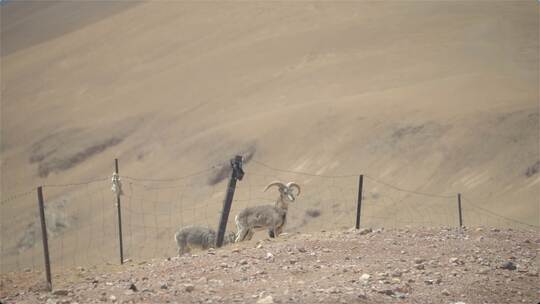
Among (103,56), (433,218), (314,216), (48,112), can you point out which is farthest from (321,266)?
(103,56)

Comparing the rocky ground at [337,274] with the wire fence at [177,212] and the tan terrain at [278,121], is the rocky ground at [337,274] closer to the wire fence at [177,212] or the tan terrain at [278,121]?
the tan terrain at [278,121]

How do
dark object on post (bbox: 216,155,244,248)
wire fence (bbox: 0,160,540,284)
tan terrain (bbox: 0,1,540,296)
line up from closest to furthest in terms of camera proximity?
dark object on post (bbox: 216,155,244,248)
wire fence (bbox: 0,160,540,284)
tan terrain (bbox: 0,1,540,296)

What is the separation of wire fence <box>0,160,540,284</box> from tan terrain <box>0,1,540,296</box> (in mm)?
132

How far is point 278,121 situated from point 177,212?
10.9m

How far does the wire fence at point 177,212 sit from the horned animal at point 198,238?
45.9 feet

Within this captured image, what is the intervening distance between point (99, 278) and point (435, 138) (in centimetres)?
2947

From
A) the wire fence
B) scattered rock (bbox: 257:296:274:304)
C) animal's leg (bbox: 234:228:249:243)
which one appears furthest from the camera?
the wire fence

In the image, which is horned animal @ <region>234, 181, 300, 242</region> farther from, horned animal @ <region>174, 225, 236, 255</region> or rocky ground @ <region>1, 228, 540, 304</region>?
rocky ground @ <region>1, 228, 540, 304</region>

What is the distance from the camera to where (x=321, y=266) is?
11656 mm

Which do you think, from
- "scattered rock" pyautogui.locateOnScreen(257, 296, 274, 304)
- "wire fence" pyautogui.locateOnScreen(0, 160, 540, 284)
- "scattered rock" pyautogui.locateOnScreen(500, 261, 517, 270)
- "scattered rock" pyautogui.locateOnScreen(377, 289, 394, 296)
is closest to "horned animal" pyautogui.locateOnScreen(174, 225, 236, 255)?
"scattered rock" pyautogui.locateOnScreen(500, 261, 517, 270)

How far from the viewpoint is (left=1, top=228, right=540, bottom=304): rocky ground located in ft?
32.5

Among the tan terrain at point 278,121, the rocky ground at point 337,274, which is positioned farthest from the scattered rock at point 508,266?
the tan terrain at point 278,121

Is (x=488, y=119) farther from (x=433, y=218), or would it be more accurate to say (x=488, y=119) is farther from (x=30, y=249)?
(x=30, y=249)

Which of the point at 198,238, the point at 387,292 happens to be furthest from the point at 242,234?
the point at 387,292
